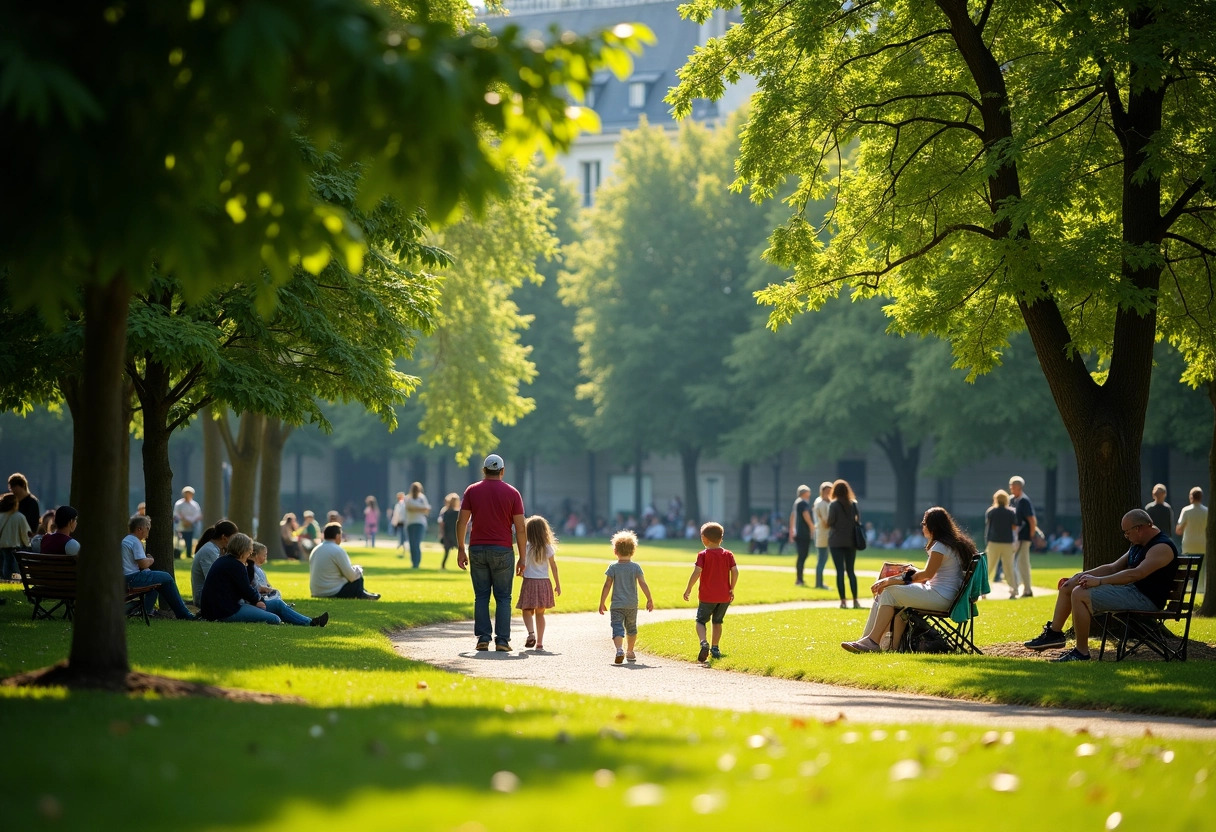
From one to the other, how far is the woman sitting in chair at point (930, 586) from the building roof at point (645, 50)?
6240cm

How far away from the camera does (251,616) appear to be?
49.9ft

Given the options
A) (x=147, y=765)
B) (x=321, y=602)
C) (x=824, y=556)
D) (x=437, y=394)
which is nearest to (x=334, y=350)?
(x=321, y=602)

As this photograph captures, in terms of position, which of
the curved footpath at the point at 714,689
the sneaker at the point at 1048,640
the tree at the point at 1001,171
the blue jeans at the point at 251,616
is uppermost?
the tree at the point at 1001,171

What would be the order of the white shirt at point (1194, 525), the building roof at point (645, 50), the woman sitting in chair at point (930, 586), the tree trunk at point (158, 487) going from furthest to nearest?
1. the building roof at point (645, 50)
2. the white shirt at point (1194, 525)
3. the tree trunk at point (158, 487)
4. the woman sitting in chair at point (930, 586)

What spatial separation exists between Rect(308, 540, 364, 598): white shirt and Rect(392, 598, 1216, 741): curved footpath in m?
2.74

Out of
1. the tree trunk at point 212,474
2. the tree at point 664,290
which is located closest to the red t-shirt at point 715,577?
the tree trunk at point 212,474

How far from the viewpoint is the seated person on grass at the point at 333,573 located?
18.9 metres

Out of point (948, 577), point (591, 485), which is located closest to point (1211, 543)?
point (948, 577)

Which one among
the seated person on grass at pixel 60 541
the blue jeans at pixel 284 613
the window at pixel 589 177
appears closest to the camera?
the blue jeans at pixel 284 613

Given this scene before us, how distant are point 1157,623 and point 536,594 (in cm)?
670

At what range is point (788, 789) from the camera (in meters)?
5.31

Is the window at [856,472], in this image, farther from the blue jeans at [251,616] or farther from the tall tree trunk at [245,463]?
the blue jeans at [251,616]

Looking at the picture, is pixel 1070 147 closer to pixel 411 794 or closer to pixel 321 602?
pixel 321 602

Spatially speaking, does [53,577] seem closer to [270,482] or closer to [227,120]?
[227,120]
